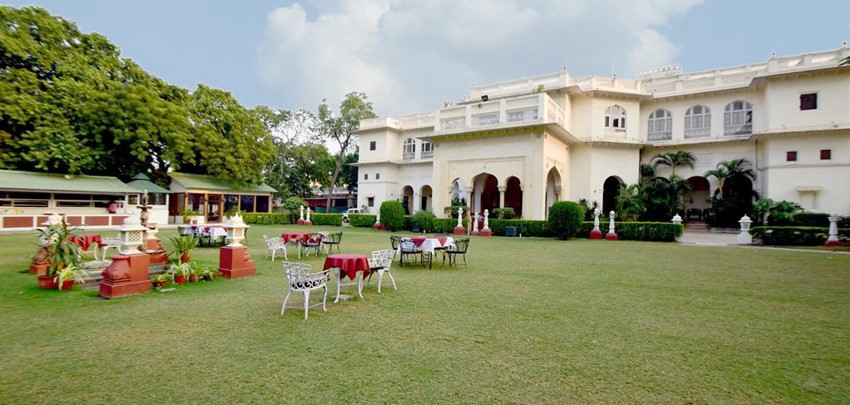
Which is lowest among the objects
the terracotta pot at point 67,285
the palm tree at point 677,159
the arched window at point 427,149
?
A: the terracotta pot at point 67,285

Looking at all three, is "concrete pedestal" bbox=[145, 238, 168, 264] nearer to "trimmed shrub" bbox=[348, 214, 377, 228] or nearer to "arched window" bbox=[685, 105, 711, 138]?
"trimmed shrub" bbox=[348, 214, 377, 228]

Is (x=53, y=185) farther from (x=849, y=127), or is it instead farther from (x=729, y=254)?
(x=849, y=127)

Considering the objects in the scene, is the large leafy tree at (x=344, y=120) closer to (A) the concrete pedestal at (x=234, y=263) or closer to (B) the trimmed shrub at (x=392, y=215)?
(B) the trimmed shrub at (x=392, y=215)

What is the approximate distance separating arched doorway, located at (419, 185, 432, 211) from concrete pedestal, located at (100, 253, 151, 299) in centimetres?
2625

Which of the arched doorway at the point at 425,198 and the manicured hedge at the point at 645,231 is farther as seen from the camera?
the arched doorway at the point at 425,198

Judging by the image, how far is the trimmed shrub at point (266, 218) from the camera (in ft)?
92.3

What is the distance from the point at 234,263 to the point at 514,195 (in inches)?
918

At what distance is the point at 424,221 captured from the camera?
2169 cm

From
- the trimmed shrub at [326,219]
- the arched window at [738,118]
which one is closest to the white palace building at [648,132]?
the arched window at [738,118]

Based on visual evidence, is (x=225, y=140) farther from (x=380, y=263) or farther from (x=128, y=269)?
(x=380, y=263)

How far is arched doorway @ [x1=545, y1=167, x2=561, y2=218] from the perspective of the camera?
23.2 meters

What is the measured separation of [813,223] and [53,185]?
39867 millimetres

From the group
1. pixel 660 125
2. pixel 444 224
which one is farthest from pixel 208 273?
pixel 660 125

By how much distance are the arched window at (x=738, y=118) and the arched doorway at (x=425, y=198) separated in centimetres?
2077
